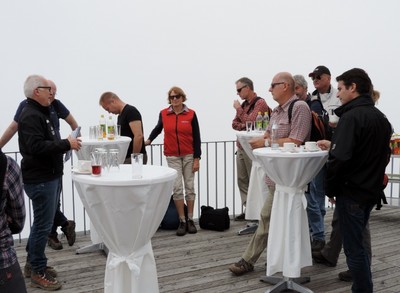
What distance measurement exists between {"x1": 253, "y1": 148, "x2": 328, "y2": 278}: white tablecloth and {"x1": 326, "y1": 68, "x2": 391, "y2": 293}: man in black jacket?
0.82 ft

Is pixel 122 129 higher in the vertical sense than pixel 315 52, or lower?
lower

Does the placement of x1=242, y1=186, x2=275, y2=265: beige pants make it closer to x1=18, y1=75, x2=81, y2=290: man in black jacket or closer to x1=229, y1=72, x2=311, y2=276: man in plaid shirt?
x1=229, y1=72, x2=311, y2=276: man in plaid shirt

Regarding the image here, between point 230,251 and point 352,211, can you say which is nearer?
point 352,211

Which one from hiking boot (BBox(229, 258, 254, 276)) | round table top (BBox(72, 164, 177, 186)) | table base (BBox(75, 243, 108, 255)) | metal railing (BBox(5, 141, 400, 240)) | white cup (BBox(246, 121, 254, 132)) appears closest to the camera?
round table top (BBox(72, 164, 177, 186))

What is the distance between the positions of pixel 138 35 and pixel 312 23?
125 inches

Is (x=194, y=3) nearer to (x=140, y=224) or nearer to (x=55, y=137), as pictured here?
(x=55, y=137)

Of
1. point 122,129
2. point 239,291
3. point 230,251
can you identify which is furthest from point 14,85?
point 239,291

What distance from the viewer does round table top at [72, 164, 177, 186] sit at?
207cm

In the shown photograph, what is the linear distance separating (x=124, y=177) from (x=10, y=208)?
0.71 meters

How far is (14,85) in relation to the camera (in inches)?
222

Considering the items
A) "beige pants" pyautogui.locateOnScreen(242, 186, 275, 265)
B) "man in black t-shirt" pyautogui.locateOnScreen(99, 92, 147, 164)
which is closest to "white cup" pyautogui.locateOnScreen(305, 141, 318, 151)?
"beige pants" pyautogui.locateOnScreen(242, 186, 275, 265)

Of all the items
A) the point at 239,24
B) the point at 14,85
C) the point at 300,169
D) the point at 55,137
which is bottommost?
the point at 300,169

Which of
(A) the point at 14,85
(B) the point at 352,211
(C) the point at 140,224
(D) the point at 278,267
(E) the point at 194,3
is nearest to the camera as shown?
(C) the point at 140,224

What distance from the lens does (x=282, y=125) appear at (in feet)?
9.96
